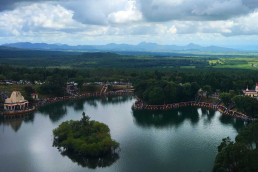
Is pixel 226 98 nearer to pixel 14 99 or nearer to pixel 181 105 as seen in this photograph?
pixel 181 105

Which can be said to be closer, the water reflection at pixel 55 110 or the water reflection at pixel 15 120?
the water reflection at pixel 15 120

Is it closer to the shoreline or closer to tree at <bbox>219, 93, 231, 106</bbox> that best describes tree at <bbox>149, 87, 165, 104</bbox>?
tree at <bbox>219, 93, 231, 106</bbox>

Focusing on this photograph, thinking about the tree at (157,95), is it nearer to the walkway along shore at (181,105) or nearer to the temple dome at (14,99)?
the walkway along shore at (181,105)

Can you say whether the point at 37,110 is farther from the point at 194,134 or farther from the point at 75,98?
the point at 194,134

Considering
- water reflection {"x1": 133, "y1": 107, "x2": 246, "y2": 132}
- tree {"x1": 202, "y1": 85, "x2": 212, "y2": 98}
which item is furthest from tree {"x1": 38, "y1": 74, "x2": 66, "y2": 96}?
tree {"x1": 202, "y1": 85, "x2": 212, "y2": 98}

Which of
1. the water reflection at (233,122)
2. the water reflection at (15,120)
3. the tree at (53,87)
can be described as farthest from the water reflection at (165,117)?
the tree at (53,87)

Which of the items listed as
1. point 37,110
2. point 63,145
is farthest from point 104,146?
point 37,110

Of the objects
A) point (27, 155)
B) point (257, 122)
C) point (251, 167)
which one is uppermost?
point (257, 122)
